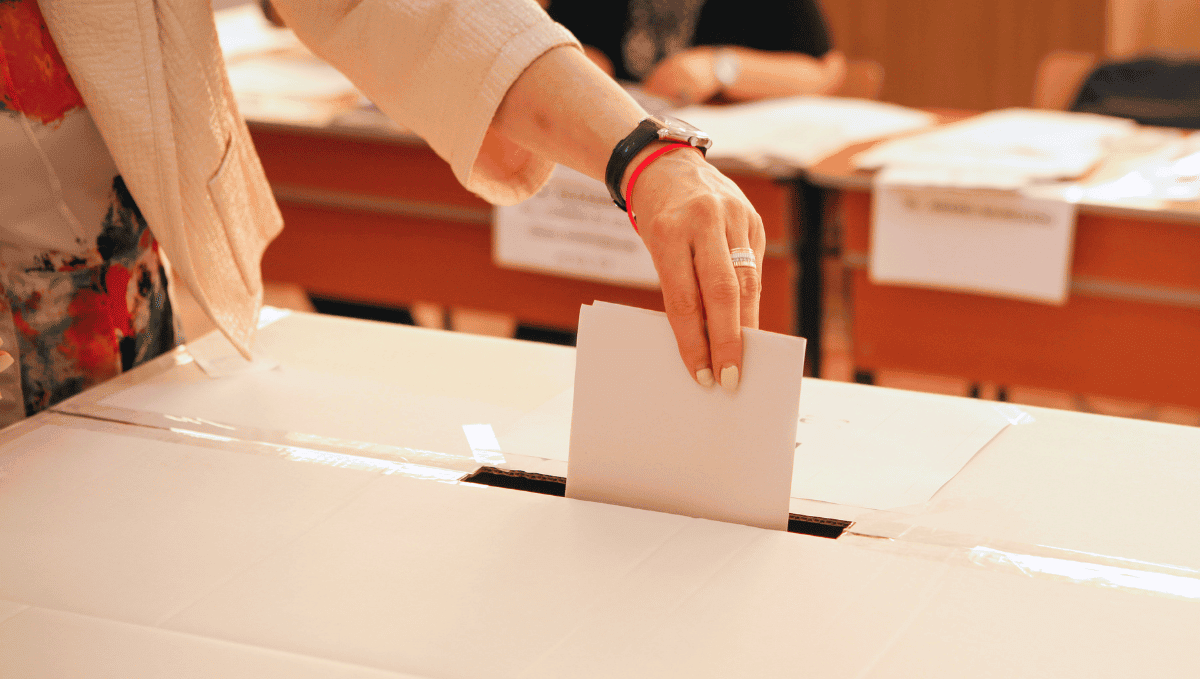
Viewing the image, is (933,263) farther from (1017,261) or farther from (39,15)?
(39,15)

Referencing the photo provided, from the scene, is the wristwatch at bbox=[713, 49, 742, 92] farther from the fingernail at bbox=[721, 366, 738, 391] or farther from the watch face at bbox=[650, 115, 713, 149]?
the fingernail at bbox=[721, 366, 738, 391]

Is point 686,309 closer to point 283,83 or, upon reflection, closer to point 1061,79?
point 283,83

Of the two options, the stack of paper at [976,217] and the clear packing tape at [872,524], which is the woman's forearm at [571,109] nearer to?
the clear packing tape at [872,524]

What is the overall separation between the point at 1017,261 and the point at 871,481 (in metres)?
0.98

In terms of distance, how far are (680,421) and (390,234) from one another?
149cm

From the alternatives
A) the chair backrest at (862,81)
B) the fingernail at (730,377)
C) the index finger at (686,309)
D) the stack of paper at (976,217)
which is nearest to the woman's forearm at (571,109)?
the index finger at (686,309)

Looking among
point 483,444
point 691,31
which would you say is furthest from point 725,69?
point 483,444

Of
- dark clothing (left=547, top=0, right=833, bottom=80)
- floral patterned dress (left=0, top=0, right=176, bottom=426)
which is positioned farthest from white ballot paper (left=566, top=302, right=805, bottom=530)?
dark clothing (left=547, top=0, right=833, bottom=80)

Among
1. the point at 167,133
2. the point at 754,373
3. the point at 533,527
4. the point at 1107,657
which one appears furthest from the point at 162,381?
the point at 1107,657

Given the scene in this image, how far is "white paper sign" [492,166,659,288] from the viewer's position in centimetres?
184

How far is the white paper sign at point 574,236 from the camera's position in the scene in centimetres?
184

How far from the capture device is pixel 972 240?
1.64 metres

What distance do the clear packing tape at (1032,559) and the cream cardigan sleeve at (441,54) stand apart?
0.45 m

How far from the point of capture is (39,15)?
0.87m
